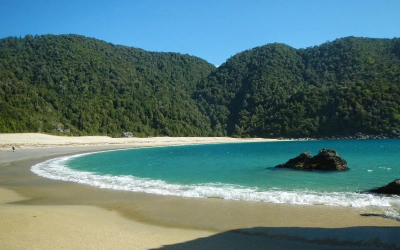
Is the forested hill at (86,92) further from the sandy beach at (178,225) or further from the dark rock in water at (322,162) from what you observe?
the sandy beach at (178,225)

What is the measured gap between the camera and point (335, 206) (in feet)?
33.9

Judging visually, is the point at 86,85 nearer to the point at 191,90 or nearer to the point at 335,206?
the point at 191,90

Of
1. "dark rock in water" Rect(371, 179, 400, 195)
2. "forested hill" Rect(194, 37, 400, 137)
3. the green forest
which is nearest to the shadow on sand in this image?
"dark rock in water" Rect(371, 179, 400, 195)

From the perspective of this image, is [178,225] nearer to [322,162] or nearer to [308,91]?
[322,162]

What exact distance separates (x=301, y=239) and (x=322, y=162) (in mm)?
16368

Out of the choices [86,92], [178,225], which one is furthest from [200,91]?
[178,225]

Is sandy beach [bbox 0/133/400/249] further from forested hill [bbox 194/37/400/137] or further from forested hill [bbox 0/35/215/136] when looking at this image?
forested hill [bbox 194/37/400/137]

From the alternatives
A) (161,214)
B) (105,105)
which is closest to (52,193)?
(161,214)

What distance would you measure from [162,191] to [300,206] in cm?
604

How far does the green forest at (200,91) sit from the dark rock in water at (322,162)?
57.6 meters

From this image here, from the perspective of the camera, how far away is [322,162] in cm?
2220

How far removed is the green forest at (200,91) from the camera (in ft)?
280

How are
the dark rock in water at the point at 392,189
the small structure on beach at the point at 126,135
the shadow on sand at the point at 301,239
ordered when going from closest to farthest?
the shadow on sand at the point at 301,239 → the dark rock in water at the point at 392,189 → the small structure on beach at the point at 126,135

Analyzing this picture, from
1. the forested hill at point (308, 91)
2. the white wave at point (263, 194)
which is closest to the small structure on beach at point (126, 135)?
the forested hill at point (308, 91)
